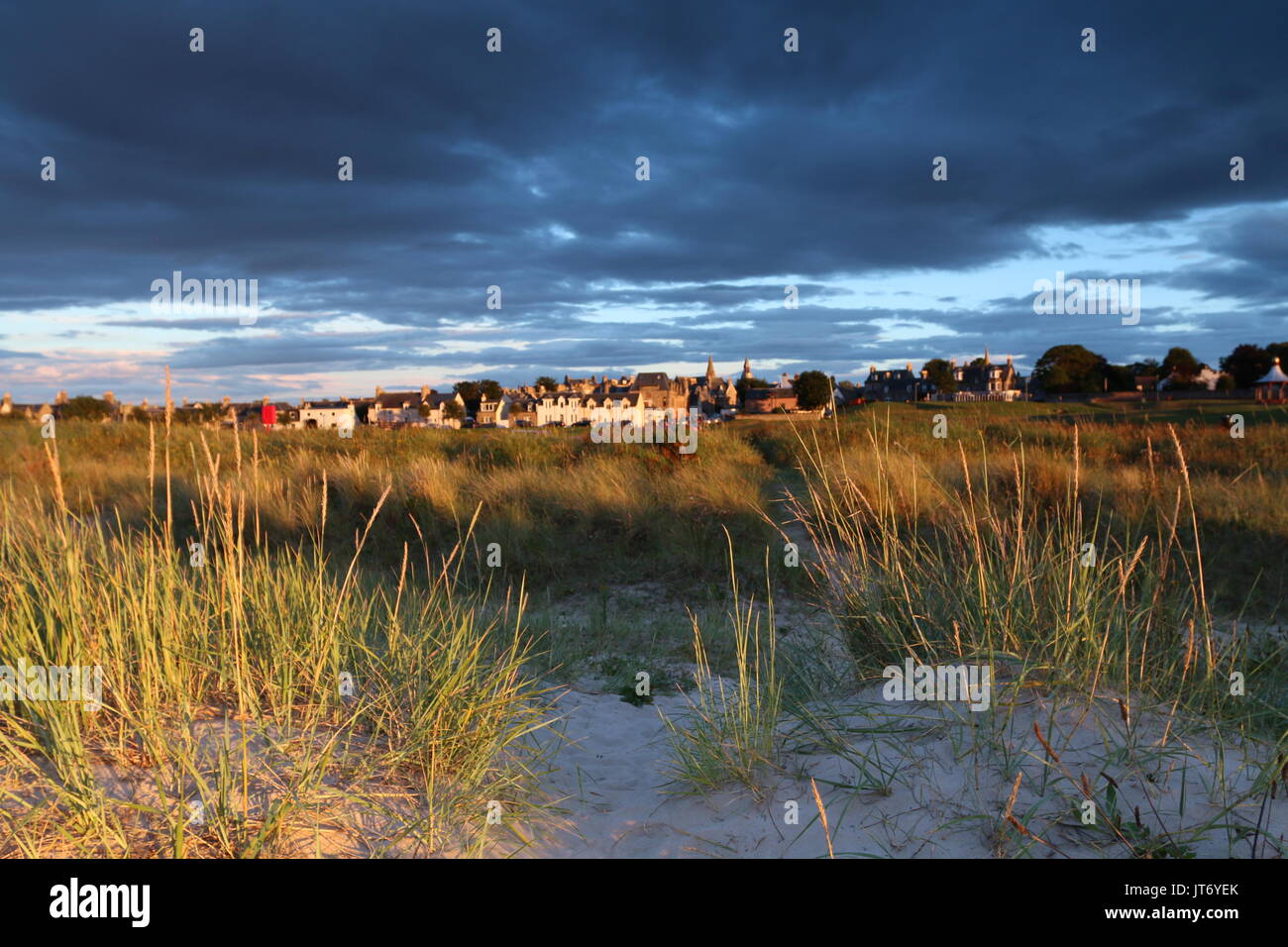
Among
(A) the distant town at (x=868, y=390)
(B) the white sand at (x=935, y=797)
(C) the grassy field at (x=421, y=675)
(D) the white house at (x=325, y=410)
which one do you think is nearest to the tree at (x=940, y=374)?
(A) the distant town at (x=868, y=390)

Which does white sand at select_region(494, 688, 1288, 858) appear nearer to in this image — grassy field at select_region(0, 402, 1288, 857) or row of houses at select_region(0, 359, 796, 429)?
grassy field at select_region(0, 402, 1288, 857)

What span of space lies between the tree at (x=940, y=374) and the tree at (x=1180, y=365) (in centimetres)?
1784

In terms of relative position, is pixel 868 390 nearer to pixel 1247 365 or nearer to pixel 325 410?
pixel 1247 365

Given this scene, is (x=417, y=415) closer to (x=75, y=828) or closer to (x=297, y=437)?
(x=297, y=437)

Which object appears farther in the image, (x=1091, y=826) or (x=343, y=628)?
(x=343, y=628)

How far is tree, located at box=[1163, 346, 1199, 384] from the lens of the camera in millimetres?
62812

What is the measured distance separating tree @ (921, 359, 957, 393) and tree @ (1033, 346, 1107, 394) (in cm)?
631

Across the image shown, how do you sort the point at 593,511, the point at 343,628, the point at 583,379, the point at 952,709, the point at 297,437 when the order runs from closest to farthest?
the point at 952,709 → the point at 343,628 → the point at 593,511 → the point at 297,437 → the point at 583,379

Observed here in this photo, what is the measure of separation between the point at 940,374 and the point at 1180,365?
22.0 meters

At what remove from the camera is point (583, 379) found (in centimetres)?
8006

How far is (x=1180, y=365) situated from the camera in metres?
63.8
